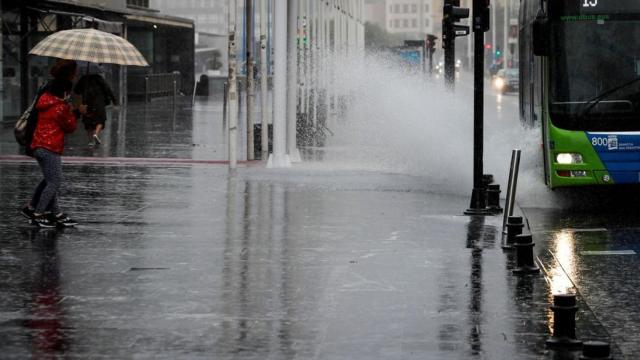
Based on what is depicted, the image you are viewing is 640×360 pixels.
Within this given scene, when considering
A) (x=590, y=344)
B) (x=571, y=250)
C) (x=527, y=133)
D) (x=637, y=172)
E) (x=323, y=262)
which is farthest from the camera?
(x=527, y=133)

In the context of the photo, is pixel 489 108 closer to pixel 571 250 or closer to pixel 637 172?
pixel 637 172

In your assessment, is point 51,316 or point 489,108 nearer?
point 51,316

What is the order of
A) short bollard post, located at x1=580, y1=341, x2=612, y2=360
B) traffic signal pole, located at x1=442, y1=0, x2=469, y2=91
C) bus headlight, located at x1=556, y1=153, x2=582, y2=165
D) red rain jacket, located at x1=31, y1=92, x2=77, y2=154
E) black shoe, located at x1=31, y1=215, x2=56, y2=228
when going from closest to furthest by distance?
1. short bollard post, located at x1=580, y1=341, x2=612, y2=360
2. red rain jacket, located at x1=31, y1=92, x2=77, y2=154
3. black shoe, located at x1=31, y1=215, x2=56, y2=228
4. bus headlight, located at x1=556, y1=153, x2=582, y2=165
5. traffic signal pole, located at x1=442, y1=0, x2=469, y2=91

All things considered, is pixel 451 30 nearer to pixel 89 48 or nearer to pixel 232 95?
pixel 232 95

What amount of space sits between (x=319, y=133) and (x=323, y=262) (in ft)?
70.4

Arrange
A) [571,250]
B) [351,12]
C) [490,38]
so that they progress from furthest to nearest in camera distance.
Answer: [490,38] < [351,12] < [571,250]

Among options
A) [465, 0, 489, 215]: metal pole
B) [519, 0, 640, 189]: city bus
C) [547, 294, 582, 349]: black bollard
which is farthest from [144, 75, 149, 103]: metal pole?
[547, 294, 582, 349]: black bollard

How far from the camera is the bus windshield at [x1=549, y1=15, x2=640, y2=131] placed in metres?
17.3

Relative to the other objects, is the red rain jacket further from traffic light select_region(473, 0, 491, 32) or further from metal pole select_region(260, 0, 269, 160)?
metal pole select_region(260, 0, 269, 160)

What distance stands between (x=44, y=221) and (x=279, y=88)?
9192mm

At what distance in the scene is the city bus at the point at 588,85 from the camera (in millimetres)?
17125

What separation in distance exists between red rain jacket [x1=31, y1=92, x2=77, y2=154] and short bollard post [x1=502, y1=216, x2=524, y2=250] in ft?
15.2

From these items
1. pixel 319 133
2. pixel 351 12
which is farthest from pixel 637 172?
pixel 351 12

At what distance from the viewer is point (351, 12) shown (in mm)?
51562
